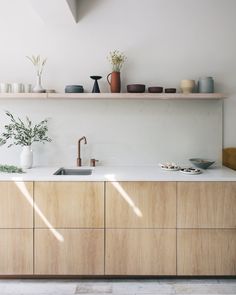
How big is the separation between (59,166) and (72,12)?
1.48 meters

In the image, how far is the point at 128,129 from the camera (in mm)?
3543

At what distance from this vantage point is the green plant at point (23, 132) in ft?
11.4

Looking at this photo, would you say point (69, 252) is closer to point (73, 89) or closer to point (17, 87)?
point (73, 89)

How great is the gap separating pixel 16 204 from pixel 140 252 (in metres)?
1.09

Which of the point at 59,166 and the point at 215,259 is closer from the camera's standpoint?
the point at 215,259

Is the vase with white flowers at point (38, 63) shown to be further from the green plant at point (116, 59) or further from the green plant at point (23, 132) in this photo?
the green plant at point (116, 59)

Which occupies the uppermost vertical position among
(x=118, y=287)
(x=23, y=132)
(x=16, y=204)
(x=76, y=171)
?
(x=23, y=132)

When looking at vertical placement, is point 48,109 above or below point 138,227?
above

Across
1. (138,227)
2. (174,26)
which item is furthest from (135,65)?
(138,227)

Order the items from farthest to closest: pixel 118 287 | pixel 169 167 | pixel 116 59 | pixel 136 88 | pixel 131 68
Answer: pixel 131 68
pixel 116 59
pixel 136 88
pixel 169 167
pixel 118 287

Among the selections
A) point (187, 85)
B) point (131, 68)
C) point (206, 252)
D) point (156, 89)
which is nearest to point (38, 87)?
point (131, 68)

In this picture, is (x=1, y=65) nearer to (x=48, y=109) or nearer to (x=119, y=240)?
(x=48, y=109)

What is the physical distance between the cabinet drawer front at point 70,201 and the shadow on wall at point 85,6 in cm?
174

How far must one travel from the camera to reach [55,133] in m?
3.55
